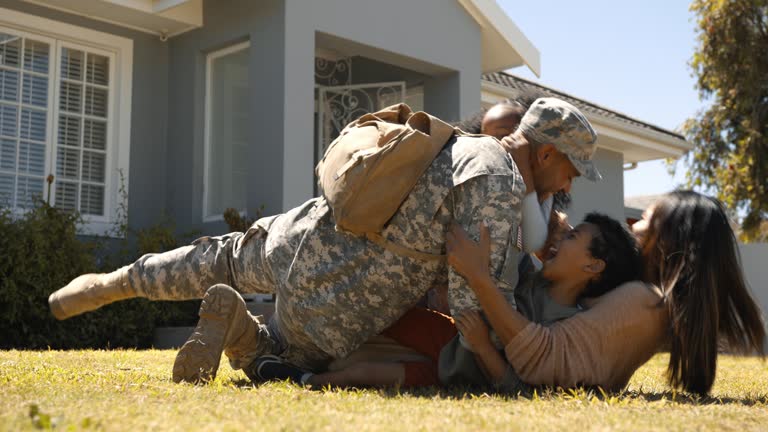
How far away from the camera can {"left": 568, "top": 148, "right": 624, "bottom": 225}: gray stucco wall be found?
1491cm

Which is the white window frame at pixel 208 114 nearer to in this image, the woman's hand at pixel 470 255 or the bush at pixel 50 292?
the bush at pixel 50 292

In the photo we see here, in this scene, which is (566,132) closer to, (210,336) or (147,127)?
(210,336)

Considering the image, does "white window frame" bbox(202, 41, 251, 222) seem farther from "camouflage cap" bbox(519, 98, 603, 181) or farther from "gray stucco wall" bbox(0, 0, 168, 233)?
"camouflage cap" bbox(519, 98, 603, 181)

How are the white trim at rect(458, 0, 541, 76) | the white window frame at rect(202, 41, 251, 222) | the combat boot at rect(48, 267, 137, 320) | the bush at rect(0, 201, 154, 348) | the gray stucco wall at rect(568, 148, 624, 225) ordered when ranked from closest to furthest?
the combat boot at rect(48, 267, 137, 320), the bush at rect(0, 201, 154, 348), the white window frame at rect(202, 41, 251, 222), the white trim at rect(458, 0, 541, 76), the gray stucco wall at rect(568, 148, 624, 225)

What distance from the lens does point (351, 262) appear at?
382 cm

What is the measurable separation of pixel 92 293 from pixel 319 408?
2.17 metres

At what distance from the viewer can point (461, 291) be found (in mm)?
3615

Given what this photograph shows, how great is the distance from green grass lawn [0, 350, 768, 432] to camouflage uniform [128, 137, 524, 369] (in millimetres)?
339

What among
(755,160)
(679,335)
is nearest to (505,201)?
(679,335)

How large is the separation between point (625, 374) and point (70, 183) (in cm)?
680

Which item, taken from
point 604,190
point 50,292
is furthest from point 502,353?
point 604,190

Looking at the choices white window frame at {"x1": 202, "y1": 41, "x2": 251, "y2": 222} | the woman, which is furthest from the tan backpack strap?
white window frame at {"x1": 202, "y1": 41, "x2": 251, "y2": 222}

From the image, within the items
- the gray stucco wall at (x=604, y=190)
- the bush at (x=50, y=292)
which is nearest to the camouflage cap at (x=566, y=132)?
the bush at (x=50, y=292)

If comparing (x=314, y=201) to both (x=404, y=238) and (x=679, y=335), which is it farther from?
(x=679, y=335)
